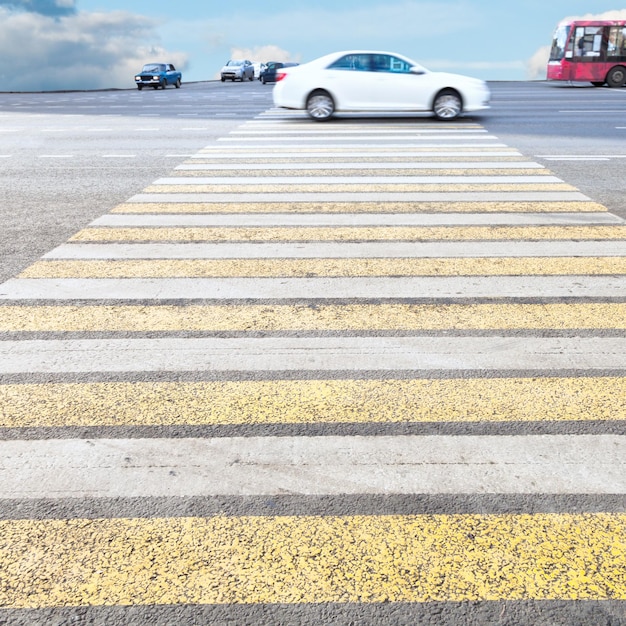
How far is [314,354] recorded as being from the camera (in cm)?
436

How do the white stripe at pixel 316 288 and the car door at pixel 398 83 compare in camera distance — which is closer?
the white stripe at pixel 316 288

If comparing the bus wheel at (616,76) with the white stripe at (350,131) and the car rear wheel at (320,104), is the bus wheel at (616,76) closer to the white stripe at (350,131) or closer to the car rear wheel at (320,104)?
the white stripe at (350,131)

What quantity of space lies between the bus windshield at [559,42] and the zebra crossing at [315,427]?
1096 inches

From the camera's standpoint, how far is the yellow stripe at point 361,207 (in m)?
8.16

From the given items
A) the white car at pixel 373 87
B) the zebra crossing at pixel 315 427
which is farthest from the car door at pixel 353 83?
the zebra crossing at pixel 315 427

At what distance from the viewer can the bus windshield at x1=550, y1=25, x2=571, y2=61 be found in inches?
1223

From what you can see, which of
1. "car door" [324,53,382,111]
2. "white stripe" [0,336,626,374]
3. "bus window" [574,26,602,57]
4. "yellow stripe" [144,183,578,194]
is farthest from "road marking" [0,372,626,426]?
"bus window" [574,26,602,57]

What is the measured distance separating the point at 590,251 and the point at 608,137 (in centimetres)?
932

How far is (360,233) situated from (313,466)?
4318 mm

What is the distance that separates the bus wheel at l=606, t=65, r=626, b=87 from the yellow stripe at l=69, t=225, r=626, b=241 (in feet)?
93.8

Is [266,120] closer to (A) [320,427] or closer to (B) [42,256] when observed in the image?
(B) [42,256]

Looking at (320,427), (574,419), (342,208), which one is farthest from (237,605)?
(342,208)

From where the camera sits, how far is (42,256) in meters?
6.52

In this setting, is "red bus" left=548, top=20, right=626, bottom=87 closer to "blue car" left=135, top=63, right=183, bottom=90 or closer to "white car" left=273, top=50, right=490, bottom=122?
"white car" left=273, top=50, right=490, bottom=122
